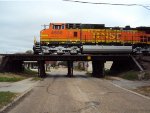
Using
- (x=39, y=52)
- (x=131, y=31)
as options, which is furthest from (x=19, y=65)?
(x=131, y=31)

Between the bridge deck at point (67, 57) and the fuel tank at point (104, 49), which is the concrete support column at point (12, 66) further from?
the fuel tank at point (104, 49)

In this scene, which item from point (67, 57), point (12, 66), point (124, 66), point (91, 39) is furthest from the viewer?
point (124, 66)

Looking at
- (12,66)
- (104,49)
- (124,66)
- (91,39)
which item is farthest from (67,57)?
(124,66)

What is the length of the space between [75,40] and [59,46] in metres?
2.29

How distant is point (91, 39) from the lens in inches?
1804

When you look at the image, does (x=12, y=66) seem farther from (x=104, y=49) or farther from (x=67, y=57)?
(x=104, y=49)

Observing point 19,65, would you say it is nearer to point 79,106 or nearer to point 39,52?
point 39,52

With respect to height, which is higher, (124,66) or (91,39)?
(91,39)

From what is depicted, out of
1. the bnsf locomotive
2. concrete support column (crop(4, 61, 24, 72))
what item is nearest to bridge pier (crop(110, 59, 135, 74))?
the bnsf locomotive

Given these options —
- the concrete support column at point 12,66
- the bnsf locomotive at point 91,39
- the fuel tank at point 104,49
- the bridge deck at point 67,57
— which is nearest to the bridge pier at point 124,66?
the bridge deck at point 67,57

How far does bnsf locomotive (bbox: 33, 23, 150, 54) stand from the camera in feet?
147

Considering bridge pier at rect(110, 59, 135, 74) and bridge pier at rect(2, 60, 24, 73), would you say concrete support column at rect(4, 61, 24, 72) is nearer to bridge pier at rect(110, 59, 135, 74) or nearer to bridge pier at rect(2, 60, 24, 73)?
bridge pier at rect(2, 60, 24, 73)

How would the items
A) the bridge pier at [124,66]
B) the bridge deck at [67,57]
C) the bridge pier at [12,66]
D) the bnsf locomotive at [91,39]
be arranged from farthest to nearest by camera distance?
1. the bridge pier at [124,66]
2. the bridge pier at [12,66]
3. the bnsf locomotive at [91,39]
4. the bridge deck at [67,57]

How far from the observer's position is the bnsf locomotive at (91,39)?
147 feet
